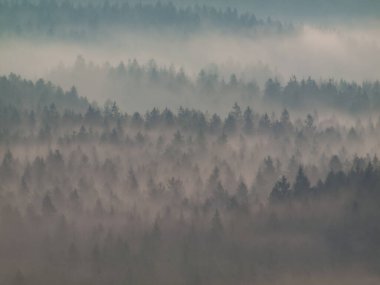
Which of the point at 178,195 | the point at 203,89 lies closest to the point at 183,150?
the point at 178,195

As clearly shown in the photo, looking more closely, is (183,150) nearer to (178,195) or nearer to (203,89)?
(178,195)

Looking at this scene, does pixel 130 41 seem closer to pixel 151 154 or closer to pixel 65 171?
pixel 151 154

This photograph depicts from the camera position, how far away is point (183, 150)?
260 ft

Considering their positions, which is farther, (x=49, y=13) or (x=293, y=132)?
(x=49, y=13)

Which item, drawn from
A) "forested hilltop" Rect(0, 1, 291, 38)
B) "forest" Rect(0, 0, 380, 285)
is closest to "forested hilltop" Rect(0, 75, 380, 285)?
"forest" Rect(0, 0, 380, 285)

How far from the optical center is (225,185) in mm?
64562

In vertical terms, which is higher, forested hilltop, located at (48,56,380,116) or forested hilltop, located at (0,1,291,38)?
forested hilltop, located at (0,1,291,38)

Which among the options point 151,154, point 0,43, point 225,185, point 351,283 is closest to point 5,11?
point 0,43

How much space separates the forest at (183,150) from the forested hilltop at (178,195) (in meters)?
0.19

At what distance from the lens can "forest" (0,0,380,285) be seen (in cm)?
4866

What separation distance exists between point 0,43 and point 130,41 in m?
38.2

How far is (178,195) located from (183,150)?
15.9m

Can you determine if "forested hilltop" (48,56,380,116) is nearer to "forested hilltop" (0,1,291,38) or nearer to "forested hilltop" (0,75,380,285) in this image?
"forested hilltop" (0,75,380,285)

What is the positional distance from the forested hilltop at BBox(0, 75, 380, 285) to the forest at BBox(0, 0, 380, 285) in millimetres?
193
